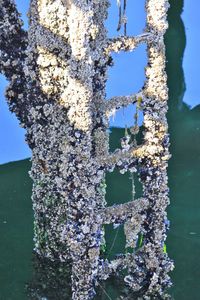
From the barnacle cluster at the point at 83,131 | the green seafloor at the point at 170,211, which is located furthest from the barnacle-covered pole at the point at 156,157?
the green seafloor at the point at 170,211

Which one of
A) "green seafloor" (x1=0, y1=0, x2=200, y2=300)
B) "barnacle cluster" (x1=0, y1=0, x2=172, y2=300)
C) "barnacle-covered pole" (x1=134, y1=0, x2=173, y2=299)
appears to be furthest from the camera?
"green seafloor" (x1=0, y1=0, x2=200, y2=300)

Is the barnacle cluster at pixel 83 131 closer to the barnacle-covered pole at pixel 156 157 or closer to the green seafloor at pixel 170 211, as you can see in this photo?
the barnacle-covered pole at pixel 156 157

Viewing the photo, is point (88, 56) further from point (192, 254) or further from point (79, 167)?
point (192, 254)

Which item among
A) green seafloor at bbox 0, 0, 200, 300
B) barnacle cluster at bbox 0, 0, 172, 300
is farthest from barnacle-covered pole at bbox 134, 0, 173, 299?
green seafloor at bbox 0, 0, 200, 300

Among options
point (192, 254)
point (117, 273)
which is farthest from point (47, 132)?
point (192, 254)

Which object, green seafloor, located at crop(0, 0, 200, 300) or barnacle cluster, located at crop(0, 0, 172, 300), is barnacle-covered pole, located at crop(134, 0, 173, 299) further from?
green seafloor, located at crop(0, 0, 200, 300)

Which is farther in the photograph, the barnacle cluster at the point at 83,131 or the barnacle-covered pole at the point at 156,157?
the barnacle-covered pole at the point at 156,157
